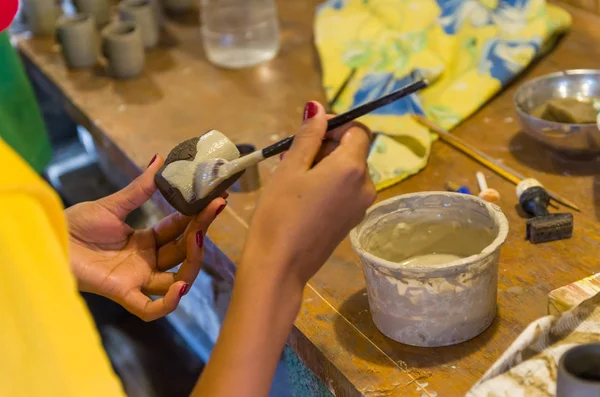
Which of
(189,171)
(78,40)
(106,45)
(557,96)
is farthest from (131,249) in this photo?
(78,40)

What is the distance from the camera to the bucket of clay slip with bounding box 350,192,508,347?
3.25 feet

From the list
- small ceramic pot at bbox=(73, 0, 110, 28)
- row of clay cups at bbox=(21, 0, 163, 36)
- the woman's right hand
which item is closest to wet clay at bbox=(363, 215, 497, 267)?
the woman's right hand

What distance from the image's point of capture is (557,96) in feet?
5.05

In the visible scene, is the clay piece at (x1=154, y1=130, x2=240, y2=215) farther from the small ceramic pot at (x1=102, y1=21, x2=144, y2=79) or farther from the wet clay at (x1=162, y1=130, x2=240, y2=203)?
the small ceramic pot at (x1=102, y1=21, x2=144, y2=79)

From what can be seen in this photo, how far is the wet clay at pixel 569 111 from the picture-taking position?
1.40 metres

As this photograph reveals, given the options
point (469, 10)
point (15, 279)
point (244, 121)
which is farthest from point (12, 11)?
point (469, 10)

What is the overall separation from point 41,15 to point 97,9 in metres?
0.18

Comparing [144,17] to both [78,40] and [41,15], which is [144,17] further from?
[41,15]

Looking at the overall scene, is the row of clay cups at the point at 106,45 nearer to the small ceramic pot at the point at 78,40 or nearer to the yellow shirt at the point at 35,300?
the small ceramic pot at the point at 78,40

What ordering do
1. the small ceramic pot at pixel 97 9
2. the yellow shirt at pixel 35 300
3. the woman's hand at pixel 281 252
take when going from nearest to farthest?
the yellow shirt at pixel 35 300 < the woman's hand at pixel 281 252 < the small ceramic pot at pixel 97 9

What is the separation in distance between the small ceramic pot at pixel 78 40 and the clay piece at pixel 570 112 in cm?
126

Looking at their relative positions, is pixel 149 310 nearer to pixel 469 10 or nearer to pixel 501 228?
pixel 501 228

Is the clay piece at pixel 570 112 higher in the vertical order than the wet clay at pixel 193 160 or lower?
lower

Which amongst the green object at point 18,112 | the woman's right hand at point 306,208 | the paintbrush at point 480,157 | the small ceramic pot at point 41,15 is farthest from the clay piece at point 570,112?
the small ceramic pot at point 41,15
